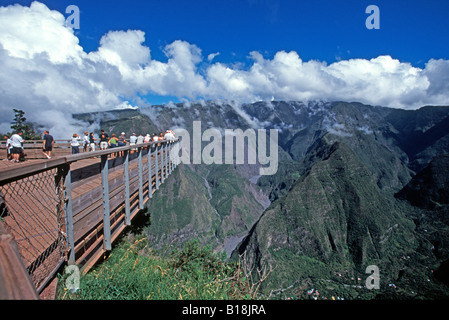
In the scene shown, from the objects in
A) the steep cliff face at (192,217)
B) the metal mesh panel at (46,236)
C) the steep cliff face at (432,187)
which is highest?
the metal mesh panel at (46,236)

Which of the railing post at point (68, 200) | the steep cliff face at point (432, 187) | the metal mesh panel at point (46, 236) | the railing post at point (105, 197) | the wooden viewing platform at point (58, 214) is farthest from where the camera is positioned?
the steep cliff face at point (432, 187)

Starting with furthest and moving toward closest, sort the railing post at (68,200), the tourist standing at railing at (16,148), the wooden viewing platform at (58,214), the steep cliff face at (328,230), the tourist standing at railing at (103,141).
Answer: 1. the steep cliff face at (328,230)
2. the tourist standing at railing at (103,141)
3. the tourist standing at railing at (16,148)
4. the railing post at (68,200)
5. the wooden viewing platform at (58,214)

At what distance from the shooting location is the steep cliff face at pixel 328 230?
10612 centimetres

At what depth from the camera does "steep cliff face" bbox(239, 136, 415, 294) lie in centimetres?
10612

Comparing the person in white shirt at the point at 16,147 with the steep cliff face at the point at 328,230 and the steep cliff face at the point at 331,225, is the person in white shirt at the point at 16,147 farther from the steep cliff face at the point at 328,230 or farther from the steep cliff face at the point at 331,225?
the steep cliff face at the point at 328,230

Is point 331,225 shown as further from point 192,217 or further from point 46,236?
point 46,236

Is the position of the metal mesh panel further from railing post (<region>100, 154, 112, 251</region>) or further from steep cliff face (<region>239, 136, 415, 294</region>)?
steep cliff face (<region>239, 136, 415, 294</region>)

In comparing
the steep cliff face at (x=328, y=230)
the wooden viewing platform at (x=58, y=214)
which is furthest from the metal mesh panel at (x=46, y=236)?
the steep cliff face at (x=328, y=230)

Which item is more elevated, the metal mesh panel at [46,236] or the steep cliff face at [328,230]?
the metal mesh panel at [46,236]

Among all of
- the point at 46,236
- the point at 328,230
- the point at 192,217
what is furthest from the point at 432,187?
the point at 46,236

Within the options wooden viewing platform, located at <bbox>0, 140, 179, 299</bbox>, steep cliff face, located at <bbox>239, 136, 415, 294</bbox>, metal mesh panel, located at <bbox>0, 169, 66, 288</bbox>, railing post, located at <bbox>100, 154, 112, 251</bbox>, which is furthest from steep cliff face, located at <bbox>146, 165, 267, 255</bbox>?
metal mesh panel, located at <bbox>0, 169, 66, 288</bbox>

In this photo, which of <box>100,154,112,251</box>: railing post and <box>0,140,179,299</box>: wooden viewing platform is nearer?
<box>0,140,179,299</box>: wooden viewing platform
